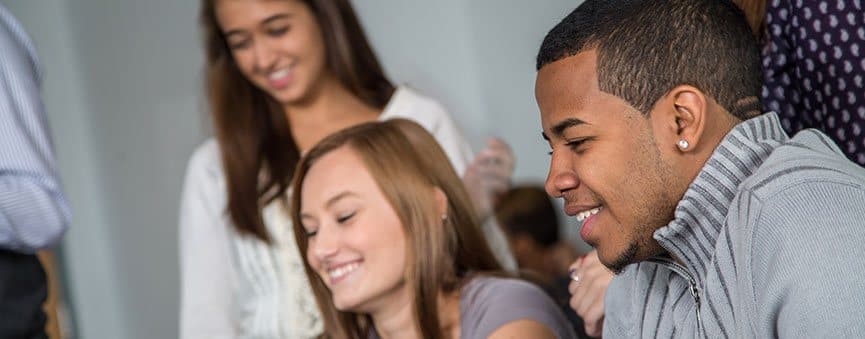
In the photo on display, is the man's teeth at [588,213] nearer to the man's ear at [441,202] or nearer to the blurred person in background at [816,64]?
the blurred person in background at [816,64]

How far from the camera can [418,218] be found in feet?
6.42

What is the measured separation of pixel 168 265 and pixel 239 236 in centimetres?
166

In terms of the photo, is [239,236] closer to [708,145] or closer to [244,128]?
[244,128]

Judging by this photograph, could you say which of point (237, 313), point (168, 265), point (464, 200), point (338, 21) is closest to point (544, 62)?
point (464, 200)

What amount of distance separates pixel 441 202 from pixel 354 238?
0.17 meters

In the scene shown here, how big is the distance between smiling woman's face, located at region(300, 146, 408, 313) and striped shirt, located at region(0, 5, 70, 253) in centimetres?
44

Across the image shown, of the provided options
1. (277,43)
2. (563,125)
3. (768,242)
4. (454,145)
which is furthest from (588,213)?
(277,43)

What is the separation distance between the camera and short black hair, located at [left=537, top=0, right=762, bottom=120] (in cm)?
123

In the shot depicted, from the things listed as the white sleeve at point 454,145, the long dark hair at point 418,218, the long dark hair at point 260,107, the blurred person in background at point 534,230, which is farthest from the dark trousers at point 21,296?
the blurred person in background at point 534,230

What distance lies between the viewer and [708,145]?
1207mm

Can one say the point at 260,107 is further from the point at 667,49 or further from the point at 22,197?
the point at 667,49

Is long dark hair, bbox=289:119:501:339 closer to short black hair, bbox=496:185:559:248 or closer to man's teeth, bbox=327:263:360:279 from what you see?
man's teeth, bbox=327:263:360:279

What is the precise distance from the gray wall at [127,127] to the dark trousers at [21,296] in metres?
1.79

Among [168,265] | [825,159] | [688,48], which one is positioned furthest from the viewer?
[168,265]
